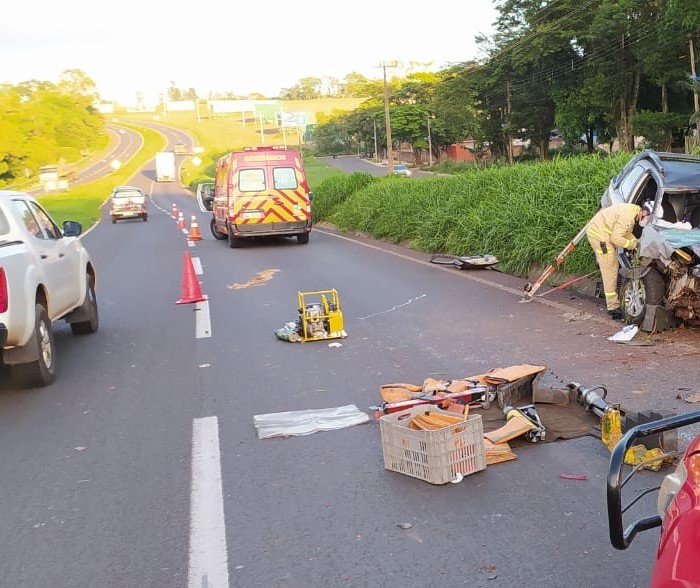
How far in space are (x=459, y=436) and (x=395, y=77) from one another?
116 m

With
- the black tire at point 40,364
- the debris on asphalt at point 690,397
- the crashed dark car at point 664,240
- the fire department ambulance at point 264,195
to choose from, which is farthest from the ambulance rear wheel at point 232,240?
the debris on asphalt at point 690,397

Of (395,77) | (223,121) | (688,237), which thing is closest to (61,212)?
(688,237)

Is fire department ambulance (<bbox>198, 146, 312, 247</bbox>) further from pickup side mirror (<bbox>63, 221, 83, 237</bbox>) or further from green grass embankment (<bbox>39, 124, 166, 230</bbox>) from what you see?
green grass embankment (<bbox>39, 124, 166, 230</bbox>)

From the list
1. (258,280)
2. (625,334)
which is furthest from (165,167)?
(625,334)

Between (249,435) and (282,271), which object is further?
(282,271)

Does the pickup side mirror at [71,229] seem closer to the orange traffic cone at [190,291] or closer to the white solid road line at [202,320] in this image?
the white solid road line at [202,320]

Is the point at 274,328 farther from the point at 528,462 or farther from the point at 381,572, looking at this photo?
the point at 381,572

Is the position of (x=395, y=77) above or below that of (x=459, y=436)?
above

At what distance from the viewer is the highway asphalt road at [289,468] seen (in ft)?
11.8

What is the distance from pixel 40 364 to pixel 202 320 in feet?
10.9

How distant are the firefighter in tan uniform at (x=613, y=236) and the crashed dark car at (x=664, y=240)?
0.14 metres

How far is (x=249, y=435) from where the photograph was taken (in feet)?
17.8

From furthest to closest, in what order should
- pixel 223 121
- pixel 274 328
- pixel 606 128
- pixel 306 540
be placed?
pixel 223 121 → pixel 606 128 → pixel 274 328 → pixel 306 540

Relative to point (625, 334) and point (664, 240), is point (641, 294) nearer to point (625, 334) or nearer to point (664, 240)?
point (625, 334)
